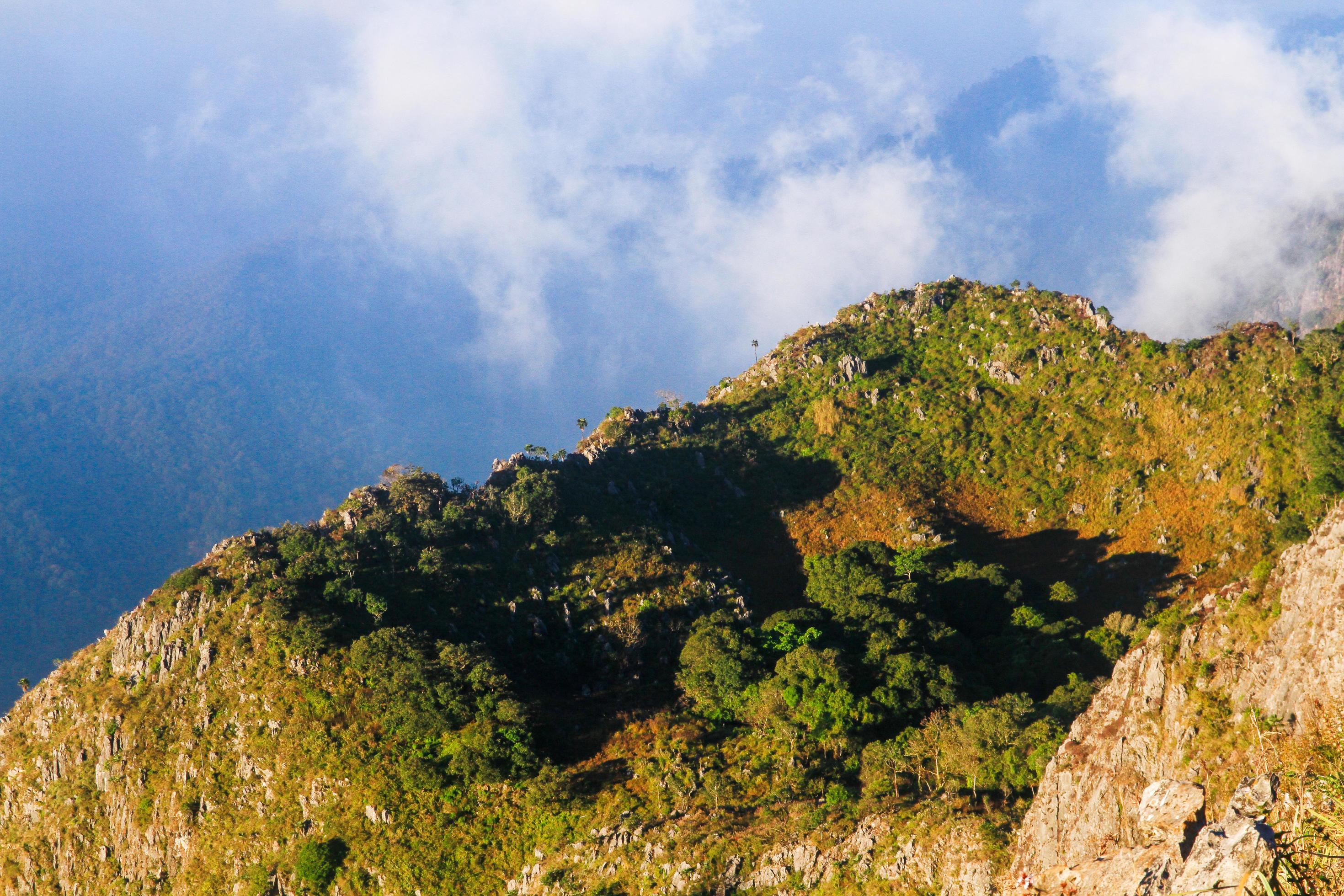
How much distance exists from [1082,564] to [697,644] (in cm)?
5632

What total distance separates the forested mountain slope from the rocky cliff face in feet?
7.69

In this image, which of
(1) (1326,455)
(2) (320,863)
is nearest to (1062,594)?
(1) (1326,455)

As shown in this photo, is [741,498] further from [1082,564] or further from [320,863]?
[320,863]

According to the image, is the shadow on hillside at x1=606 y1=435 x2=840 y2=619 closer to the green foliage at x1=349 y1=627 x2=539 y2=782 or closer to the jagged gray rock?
the jagged gray rock

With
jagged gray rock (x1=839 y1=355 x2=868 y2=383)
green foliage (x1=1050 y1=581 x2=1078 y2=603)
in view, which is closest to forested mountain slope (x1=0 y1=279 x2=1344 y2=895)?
green foliage (x1=1050 y1=581 x2=1078 y2=603)

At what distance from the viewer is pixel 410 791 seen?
225 ft

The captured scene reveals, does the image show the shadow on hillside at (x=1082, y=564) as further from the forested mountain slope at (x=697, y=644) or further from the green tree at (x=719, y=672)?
the green tree at (x=719, y=672)

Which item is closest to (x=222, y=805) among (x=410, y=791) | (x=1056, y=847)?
(x=410, y=791)

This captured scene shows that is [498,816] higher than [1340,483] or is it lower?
lower

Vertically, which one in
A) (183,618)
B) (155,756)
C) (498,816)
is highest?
(183,618)

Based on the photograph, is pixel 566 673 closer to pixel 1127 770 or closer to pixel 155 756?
pixel 155 756

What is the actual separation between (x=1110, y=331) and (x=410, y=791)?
125 m

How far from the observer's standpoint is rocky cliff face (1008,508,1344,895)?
35812 millimetres

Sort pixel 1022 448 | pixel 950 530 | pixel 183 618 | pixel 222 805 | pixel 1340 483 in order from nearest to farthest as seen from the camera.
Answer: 1. pixel 222 805
2. pixel 183 618
3. pixel 1340 483
4. pixel 950 530
5. pixel 1022 448
